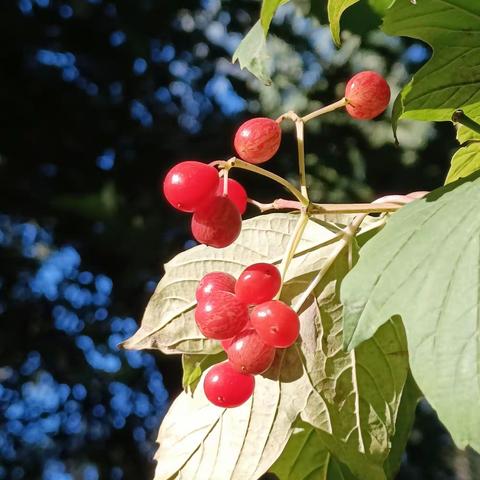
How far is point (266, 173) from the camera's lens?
542mm

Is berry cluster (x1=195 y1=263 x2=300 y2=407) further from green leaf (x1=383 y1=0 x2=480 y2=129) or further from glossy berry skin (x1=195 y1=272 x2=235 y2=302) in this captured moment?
green leaf (x1=383 y1=0 x2=480 y2=129)

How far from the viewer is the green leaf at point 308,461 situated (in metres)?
0.65

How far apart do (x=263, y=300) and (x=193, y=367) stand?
4.1 inches

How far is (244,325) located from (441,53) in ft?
0.71

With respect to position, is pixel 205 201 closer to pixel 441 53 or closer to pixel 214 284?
pixel 214 284

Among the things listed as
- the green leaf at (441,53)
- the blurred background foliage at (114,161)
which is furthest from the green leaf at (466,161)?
the blurred background foliage at (114,161)

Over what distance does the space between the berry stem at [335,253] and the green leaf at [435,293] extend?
0.10 meters

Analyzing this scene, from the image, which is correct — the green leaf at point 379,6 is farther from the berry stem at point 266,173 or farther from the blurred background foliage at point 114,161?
the blurred background foliage at point 114,161

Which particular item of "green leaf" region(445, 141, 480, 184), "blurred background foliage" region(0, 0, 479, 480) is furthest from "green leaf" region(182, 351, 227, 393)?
"blurred background foliage" region(0, 0, 479, 480)

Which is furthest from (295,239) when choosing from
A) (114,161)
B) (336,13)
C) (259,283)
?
(114,161)

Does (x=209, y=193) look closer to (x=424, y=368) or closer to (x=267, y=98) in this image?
(x=424, y=368)

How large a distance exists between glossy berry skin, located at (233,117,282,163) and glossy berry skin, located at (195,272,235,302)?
84 mm

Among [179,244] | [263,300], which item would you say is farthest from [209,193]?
[179,244]

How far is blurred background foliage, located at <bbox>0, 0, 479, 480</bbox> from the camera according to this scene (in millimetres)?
3107
